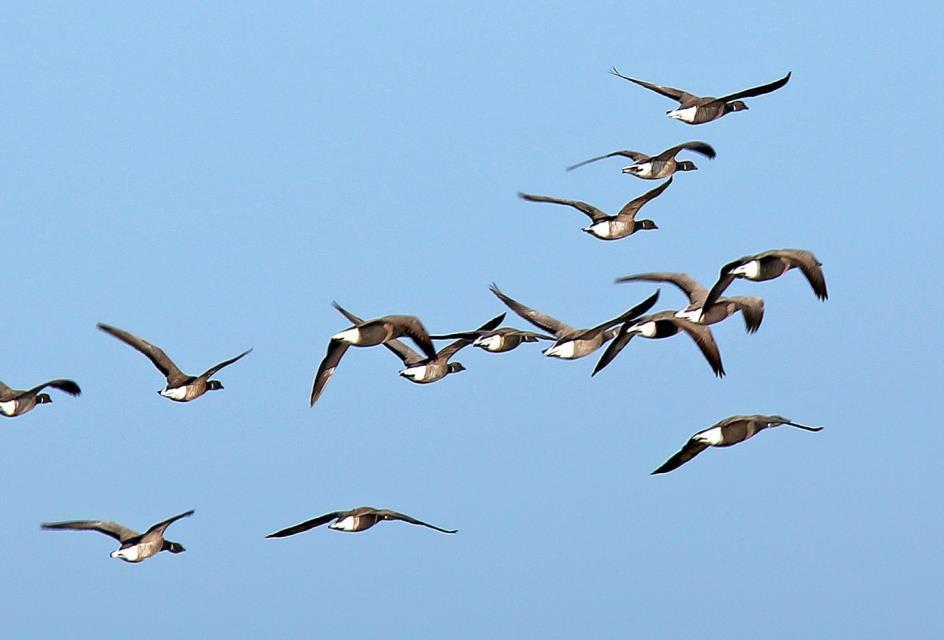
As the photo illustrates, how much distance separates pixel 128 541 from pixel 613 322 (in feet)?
29.3

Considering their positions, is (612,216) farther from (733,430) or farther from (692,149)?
(733,430)

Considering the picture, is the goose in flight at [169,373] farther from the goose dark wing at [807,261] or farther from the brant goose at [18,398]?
the goose dark wing at [807,261]

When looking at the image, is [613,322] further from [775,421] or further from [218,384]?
[218,384]

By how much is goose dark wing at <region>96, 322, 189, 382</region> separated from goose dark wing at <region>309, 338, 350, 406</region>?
2480mm

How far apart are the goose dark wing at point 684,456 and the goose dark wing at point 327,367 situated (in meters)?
6.00

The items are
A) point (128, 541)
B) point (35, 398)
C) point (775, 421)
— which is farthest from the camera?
point (35, 398)

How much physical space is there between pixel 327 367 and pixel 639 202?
6460 mm

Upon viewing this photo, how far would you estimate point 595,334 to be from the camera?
90.6 ft

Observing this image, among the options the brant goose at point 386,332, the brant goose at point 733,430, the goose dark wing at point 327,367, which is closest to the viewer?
the brant goose at point 733,430

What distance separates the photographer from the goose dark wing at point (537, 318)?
30.7 meters

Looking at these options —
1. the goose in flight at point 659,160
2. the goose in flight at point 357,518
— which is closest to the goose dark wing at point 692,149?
the goose in flight at point 659,160

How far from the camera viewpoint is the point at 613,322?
88.3 feet

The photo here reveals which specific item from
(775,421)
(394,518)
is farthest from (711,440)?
(394,518)

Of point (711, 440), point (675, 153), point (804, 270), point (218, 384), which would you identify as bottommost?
point (711, 440)
